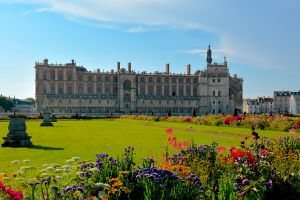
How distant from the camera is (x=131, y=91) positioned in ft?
323

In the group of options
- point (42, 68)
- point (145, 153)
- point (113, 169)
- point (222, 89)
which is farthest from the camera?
point (222, 89)

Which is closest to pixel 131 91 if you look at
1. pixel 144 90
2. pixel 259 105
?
pixel 144 90

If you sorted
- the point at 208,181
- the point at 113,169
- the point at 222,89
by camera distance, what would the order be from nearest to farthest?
the point at 113,169 → the point at 208,181 → the point at 222,89

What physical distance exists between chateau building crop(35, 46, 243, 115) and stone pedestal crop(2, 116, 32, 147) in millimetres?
78305

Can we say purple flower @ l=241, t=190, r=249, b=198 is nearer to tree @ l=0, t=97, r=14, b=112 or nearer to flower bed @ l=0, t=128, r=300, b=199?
flower bed @ l=0, t=128, r=300, b=199

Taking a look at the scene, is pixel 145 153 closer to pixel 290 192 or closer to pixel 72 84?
pixel 290 192

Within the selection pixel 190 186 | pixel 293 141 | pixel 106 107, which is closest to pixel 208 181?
pixel 190 186

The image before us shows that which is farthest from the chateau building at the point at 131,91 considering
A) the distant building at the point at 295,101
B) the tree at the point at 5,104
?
the distant building at the point at 295,101

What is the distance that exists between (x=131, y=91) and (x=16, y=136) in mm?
82226

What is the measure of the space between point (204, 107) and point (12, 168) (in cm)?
9554

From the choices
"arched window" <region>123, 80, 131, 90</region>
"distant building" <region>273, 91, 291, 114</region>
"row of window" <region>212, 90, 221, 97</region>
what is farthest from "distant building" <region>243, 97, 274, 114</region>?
"arched window" <region>123, 80, 131, 90</region>

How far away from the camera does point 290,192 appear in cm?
666

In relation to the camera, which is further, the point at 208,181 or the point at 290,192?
the point at 208,181

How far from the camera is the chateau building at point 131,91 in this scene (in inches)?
3784
